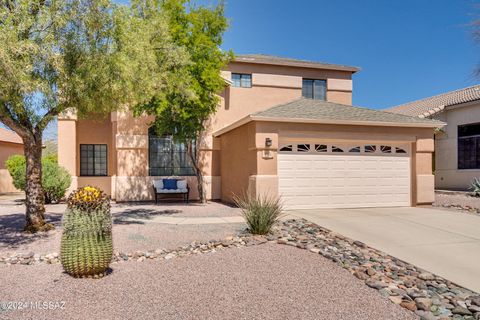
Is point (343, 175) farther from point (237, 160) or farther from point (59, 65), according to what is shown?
point (59, 65)

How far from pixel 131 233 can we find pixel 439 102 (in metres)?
22.4

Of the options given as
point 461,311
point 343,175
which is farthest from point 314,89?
point 461,311

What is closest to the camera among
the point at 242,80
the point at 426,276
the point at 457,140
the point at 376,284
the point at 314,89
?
the point at 376,284

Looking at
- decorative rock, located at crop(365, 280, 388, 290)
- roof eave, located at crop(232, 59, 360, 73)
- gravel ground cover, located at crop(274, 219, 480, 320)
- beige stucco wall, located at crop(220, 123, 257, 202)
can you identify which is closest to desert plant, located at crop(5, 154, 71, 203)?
beige stucco wall, located at crop(220, 123, 257, 202)

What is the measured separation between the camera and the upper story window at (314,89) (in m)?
Answer: 19.8

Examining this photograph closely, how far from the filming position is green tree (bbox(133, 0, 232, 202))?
1323 cm

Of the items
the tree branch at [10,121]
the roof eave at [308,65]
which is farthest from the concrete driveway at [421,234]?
the roof eave at [308,65]

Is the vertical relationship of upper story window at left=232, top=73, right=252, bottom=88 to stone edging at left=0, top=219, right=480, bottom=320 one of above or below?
above

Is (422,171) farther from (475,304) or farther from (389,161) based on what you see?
(475,304)

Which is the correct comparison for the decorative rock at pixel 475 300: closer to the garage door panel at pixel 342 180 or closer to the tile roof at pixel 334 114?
the garage door panel at pixel 342 180

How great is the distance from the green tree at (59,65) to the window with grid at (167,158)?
7.51 m

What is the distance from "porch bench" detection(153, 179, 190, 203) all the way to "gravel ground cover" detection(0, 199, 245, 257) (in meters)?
2.63

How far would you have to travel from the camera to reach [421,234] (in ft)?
27.8

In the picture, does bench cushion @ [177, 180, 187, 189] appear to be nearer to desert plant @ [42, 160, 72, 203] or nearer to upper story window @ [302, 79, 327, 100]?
desert plant @ [42, 160, 72, 203]
